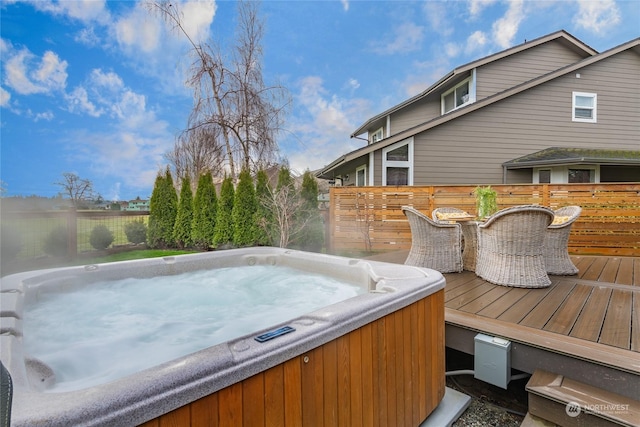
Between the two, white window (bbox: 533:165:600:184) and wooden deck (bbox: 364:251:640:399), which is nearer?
wooden deck (bbox: 364:251:640:399)

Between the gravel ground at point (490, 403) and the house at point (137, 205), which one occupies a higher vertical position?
the house at point (137, 205)

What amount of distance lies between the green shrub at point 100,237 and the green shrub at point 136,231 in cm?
47

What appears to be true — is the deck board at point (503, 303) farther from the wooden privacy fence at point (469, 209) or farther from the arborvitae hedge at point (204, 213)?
the arborvitae hedge at point (204, 213)

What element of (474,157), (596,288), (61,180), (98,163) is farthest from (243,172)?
(596,288)

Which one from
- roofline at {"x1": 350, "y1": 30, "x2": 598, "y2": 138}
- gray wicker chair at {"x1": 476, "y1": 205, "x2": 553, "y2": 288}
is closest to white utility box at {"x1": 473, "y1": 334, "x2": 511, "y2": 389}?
gray wicker chair at {"x1": 476, "y1": 205, "x2": 553, "y2": 288}

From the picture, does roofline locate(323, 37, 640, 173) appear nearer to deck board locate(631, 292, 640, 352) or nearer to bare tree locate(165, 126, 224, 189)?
bare tree locate(165, 126, 224, 189)

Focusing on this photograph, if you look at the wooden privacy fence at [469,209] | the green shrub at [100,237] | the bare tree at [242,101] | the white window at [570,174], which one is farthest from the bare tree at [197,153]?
the white window at [570,174]

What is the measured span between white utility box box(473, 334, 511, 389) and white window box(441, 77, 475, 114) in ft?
27.4

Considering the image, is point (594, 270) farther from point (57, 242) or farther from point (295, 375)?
point (57, 242)

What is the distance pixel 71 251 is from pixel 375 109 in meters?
9.80

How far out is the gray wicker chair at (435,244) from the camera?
3738mm

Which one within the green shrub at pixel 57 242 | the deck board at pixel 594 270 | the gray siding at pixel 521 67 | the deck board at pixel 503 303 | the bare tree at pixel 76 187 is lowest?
the deck board at pixel 594 270

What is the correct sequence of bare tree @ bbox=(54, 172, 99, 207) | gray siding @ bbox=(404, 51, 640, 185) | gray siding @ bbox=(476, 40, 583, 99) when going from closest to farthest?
bare tree @ bbox=(54, 172, 99, 207) → gray siding @ bbox=(404, 51, 640, 185) → gray siding @ bbox=(476, 40, 583, 99)

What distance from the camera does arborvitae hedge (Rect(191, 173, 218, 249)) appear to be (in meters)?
7.02
